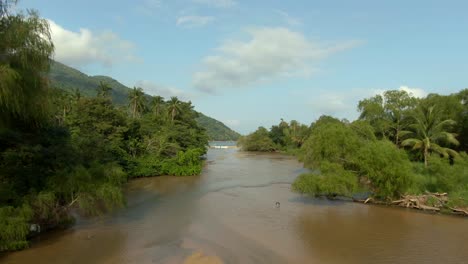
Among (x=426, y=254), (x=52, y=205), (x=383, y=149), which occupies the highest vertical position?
(x=383, y=149)

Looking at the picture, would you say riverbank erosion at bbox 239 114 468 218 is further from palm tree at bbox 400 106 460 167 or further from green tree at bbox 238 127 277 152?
green tree at bbox 238 127 277 152

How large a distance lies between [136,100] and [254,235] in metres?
48.0

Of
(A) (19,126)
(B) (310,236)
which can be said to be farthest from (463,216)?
(A) (19,126)

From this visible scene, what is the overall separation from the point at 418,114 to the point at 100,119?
31.4 metres

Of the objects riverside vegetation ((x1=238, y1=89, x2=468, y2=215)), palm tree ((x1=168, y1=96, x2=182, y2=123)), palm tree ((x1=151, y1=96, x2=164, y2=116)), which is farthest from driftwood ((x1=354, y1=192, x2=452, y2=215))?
palm tree ((x1=151, y1=96, x2=164, y2=116))

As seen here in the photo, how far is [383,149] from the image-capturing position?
2042 cm

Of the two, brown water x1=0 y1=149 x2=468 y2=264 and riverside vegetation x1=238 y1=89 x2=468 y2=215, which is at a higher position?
riverside vegetation x1=238 y1=89 x2=468 y2=215

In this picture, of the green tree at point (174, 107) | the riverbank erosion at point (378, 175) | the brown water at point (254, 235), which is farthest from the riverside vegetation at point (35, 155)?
the green tree at point (174, 107)

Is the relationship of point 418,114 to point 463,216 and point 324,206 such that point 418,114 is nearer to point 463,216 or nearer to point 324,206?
point 463,216

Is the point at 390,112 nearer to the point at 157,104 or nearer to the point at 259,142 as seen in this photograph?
the point at 157,104

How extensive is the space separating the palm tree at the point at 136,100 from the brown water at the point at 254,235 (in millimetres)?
36756

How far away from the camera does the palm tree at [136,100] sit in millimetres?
58031

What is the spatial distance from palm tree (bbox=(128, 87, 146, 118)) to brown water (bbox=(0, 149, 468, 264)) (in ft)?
121

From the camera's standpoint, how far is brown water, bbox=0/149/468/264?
13297 millimetres
